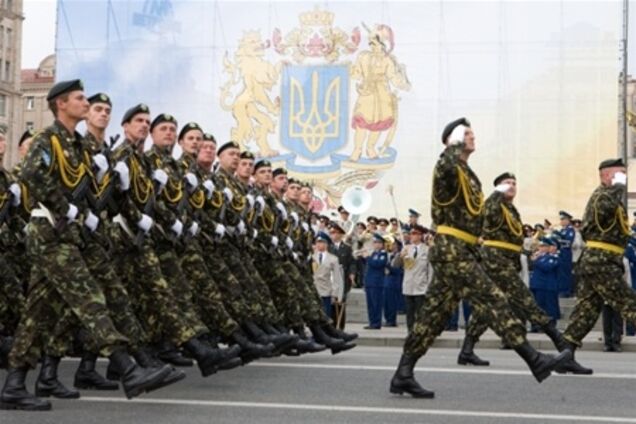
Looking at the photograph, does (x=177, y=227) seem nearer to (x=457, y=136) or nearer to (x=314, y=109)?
(x=457, y=136)

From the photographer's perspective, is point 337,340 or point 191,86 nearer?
point 337,340

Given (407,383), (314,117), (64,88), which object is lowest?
(407,383)

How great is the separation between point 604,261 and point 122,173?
460cm

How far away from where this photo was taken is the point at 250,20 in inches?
1441

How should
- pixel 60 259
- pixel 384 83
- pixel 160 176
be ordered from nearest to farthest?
pixel 60 259 < pixel 160 176 < pixel 384 83

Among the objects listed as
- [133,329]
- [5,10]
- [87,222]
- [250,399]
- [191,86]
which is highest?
[5,10]

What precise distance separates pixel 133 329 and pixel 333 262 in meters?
10.1

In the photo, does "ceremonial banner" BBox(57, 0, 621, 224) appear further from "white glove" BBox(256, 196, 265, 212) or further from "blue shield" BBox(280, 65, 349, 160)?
"white glove" BBox(256, 196, 265, 212)

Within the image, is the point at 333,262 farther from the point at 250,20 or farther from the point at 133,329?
the point at 250,20

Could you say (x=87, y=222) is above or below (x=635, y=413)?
above

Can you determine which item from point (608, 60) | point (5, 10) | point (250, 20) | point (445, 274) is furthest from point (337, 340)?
point (5, 10)

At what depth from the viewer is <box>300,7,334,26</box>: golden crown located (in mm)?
35375

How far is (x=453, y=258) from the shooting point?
25.3 feet

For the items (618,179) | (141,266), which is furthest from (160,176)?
(618,179)
